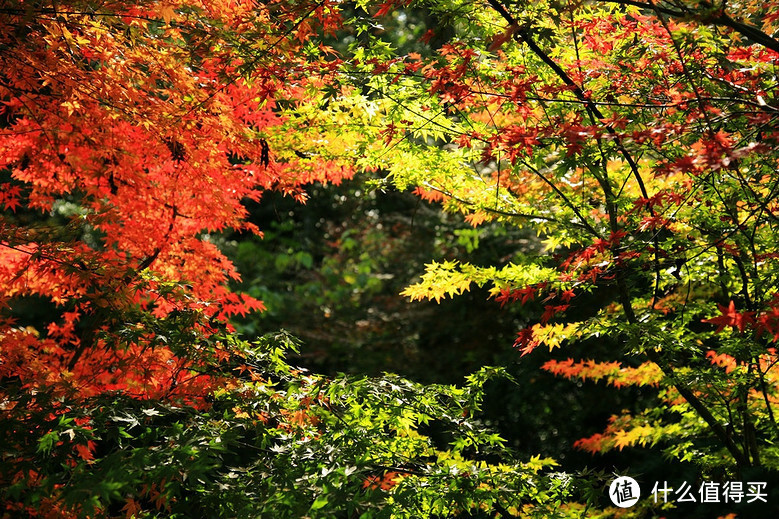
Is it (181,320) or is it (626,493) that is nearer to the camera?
(181,320)

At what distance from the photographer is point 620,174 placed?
16.5 feet

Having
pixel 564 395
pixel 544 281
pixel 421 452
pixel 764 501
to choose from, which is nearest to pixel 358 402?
pixel 421 452

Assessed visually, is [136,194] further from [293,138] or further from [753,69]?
[753,69]

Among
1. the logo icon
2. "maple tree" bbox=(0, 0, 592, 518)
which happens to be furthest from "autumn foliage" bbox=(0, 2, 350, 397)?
the logo icon

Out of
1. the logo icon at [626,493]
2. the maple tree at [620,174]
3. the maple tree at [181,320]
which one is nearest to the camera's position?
the maple tree at [181,320]

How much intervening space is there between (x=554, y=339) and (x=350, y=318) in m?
5.99

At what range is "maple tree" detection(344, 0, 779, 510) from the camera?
3.62 meters

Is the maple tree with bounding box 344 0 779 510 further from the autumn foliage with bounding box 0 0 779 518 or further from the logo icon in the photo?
the logo icon

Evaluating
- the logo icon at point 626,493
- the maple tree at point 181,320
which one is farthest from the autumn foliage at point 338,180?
the logo icon at point 626,493

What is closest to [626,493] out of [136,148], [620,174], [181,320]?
[620,174]

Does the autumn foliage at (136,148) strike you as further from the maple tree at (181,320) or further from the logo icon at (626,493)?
the logo icon at (626,493)

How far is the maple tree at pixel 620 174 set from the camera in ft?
11.9

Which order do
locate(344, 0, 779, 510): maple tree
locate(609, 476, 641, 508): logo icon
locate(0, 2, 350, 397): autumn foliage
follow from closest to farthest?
1. locate(344, 0, 779, 510): maple tree
2. locate(0, 2, 350, 397): autumn foliage
3. locate(609, 476, 641, 508): logo icon

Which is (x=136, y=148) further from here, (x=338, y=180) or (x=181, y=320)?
(x=338, y=180)
